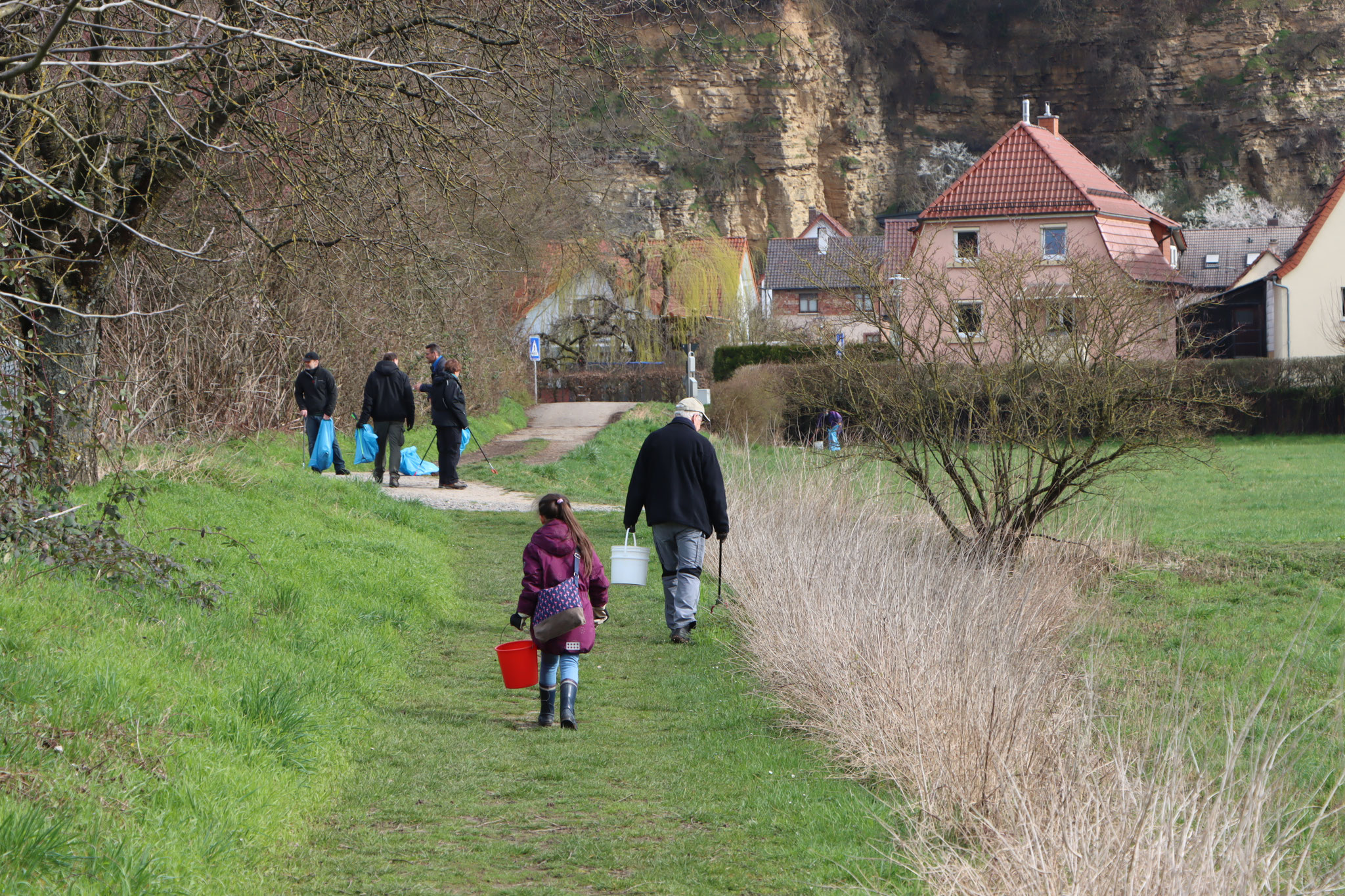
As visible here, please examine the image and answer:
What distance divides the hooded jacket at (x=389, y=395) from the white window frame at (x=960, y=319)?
8321 millimetres

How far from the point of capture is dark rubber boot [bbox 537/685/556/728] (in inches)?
278

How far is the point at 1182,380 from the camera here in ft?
40.0

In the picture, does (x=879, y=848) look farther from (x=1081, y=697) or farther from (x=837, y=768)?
(x=1081, y=697)

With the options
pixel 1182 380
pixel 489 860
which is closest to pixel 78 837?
pixel 489 860

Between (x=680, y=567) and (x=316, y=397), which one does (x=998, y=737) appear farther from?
(x=316, y=397)

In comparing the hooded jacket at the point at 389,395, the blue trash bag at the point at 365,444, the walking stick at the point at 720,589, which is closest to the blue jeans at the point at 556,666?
the walking stick at the point at 720,589

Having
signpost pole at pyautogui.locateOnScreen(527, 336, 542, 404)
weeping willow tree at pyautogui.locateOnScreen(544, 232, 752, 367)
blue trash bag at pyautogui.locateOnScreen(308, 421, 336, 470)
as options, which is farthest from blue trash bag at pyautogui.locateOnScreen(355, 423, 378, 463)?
weeping willow tree at pyautogui.locateOnScreen(544, 232, 752, 367)

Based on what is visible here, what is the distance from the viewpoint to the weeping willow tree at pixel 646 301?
165 ft

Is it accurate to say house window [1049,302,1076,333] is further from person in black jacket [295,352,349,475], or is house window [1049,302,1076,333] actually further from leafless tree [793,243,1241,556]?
person in black jacket [295,352,349,475]

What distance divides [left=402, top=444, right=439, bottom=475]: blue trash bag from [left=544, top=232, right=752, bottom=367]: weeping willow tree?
93.5 ft

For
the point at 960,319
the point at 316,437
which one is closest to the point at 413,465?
the point at 316,437

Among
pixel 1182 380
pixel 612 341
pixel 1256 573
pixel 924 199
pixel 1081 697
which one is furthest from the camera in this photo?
pixel 924 199

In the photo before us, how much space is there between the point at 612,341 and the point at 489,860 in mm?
48337

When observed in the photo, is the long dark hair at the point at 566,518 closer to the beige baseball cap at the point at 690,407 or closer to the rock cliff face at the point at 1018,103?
the beige baseball cap at the point at 690,407
